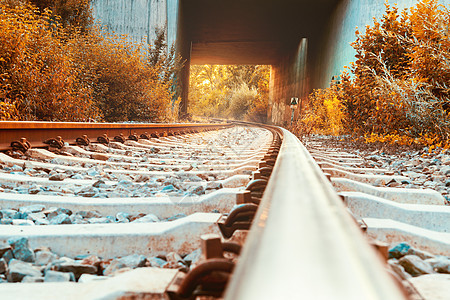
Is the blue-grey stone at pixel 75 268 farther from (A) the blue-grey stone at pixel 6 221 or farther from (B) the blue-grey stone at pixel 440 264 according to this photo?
(B) the blue-grey stone at pixel 440 264

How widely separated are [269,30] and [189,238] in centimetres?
2094

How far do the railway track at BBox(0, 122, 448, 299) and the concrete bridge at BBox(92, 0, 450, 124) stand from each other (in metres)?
11.4

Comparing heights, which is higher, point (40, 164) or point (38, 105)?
point (38, 105)

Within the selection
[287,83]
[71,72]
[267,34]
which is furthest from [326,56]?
[71,72]

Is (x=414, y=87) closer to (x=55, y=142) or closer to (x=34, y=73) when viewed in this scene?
(x=55, y=142)

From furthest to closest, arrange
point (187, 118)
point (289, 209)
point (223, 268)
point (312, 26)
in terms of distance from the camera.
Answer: point (312, 26) → point (187, 118) → point (223, 268) → point (289, 209)

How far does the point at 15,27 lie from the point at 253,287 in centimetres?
679

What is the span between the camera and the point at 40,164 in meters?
3.04

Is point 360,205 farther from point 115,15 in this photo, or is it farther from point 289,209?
point 115,15

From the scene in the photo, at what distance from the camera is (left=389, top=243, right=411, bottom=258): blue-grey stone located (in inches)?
49.6

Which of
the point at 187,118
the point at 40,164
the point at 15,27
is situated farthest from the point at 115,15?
the point at 40,164

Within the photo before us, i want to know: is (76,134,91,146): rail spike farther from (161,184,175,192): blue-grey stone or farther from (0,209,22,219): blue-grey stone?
(0,209,22,219): blue-grey stone

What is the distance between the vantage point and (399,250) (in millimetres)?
1267

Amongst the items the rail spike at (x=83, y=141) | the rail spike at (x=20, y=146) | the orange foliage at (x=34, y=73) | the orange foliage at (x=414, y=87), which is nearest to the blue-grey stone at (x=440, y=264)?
the rail spike at (x=20, y=146)
